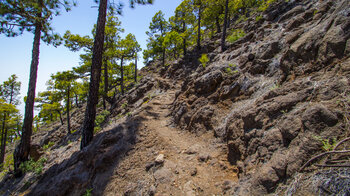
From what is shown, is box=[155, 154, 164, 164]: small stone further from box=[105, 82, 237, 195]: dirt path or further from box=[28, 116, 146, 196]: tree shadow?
box=[28, 116, 146, 196]: tree shadow

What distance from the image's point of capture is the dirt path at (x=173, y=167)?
3.50 metres

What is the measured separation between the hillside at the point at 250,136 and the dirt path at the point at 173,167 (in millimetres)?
27

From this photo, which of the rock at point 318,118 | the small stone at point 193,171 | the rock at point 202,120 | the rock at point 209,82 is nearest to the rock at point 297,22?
the rock at point 209,82

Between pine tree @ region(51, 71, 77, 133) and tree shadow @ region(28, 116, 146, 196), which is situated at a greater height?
pine tree @ region(51, 71, 77, 133)

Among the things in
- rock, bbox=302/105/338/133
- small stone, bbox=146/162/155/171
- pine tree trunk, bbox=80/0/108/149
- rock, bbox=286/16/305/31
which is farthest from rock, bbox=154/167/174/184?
rock, bbox=286/16/305/31

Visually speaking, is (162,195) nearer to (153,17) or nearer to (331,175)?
(331,175)

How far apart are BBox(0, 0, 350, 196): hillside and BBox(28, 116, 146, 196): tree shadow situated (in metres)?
0.04

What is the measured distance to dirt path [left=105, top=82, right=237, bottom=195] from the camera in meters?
3.50

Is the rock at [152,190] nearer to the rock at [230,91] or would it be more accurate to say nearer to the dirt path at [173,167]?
the dirt path at [173,167]

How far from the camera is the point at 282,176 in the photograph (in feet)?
7.55

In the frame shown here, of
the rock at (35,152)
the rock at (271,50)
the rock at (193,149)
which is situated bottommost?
the rock at (35,152)

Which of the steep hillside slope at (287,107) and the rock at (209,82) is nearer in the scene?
the steep hillside slope at (287,107)

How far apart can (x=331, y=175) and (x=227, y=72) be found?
5695 mm

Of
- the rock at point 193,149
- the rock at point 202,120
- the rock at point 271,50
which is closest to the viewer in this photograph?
the rock at point 193,149
